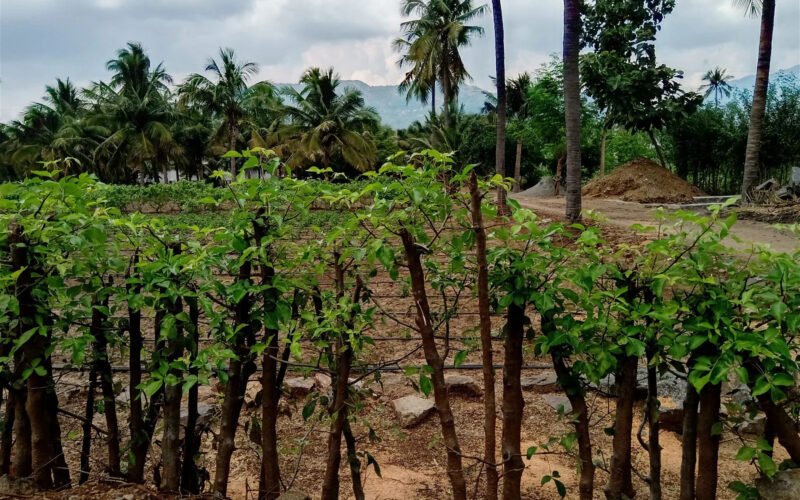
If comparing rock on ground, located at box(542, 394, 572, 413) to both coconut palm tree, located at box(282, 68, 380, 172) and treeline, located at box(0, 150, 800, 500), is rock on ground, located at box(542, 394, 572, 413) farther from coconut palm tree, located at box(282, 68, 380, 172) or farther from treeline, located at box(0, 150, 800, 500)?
coconut palm tree, located at box(282, 68, 380, 172)

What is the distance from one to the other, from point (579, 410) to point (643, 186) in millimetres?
16158

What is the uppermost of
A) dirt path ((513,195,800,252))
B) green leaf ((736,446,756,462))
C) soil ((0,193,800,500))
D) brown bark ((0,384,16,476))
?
dirt path ((513,195,800,252))

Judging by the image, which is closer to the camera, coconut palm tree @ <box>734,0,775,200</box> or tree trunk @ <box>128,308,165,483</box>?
tree trunk @ <box>128,308,165,483</box>

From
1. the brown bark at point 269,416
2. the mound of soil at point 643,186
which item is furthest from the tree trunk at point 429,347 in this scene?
the mound of soil at point 643,186

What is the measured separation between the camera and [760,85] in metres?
11.6

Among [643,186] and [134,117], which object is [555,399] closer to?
[643,186]

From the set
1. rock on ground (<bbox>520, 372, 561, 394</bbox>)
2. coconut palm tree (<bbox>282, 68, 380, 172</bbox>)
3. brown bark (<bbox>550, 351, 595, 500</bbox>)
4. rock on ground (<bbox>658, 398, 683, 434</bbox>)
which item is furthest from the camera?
coconut palm tree (<bbox>282, 68, 380, 172</bbox>)

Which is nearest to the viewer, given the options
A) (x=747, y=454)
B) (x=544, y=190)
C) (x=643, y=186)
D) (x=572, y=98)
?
(x=747, y=454)

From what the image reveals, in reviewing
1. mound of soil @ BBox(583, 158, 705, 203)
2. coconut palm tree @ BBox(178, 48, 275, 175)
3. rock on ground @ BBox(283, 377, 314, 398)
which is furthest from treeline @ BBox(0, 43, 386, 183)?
rock on ground @ BBox(283, 377, 314, 398)

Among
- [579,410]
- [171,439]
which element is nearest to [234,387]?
[171,439]

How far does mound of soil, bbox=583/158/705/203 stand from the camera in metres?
16.0

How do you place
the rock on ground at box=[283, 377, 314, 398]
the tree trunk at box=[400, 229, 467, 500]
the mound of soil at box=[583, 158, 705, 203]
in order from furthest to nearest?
the mound of soil at box=[583, 158, 705, 203], the rock on ground at box=[283, 377, 314, 398], the tree trunk at box=[400, 229, 467, 500]

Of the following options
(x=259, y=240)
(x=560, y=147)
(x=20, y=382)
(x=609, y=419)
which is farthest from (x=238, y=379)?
(x=560, y=147)

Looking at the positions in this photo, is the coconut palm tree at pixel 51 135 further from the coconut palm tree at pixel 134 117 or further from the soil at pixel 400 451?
→ the soil at pixel 400 451
